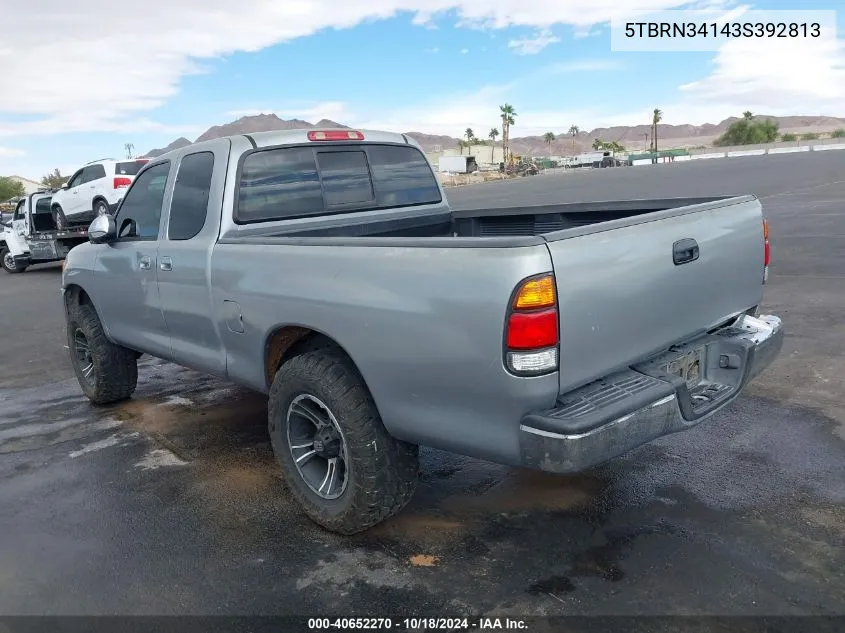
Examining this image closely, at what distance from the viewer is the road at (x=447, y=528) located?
3002mm

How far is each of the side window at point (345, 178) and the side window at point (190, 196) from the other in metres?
0.71

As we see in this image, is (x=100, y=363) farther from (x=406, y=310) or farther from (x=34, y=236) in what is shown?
(x=34, y=236)

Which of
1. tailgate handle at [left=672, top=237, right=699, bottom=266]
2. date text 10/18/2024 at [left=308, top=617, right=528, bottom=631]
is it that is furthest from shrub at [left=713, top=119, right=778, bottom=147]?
date text 10/18/2024 at [left=308, top=617, right=528, bottom=631]

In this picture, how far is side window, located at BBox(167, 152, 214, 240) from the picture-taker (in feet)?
14.1

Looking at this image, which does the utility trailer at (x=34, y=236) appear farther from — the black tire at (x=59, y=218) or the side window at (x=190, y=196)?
the side window at (x=190, y=196)

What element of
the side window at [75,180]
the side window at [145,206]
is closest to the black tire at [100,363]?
the side window at [145,206]

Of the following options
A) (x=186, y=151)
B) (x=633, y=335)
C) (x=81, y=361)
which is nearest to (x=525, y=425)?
(x=633, y=335)

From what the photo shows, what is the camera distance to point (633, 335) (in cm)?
304

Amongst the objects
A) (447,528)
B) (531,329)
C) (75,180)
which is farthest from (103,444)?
(75,180)

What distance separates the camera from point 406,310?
2.94 meters

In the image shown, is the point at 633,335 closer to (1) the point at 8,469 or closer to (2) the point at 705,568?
(2) the point at 705,568

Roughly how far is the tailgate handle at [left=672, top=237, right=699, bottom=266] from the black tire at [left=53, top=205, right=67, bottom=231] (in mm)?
16733

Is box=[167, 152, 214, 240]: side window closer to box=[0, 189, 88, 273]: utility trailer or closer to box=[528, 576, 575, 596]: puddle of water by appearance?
box=[528, 576, 575, 596]: puddle of water

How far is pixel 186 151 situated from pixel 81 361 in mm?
2499
